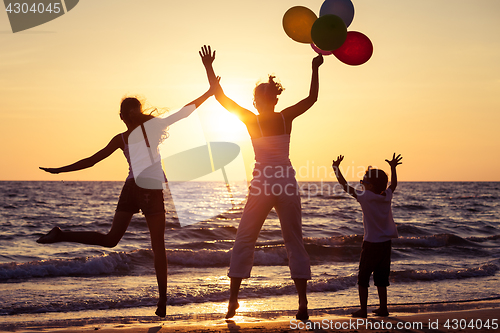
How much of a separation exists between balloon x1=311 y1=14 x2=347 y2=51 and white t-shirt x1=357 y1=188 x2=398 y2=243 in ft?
4.84

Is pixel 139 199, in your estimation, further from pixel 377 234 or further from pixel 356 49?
pixel 356 49

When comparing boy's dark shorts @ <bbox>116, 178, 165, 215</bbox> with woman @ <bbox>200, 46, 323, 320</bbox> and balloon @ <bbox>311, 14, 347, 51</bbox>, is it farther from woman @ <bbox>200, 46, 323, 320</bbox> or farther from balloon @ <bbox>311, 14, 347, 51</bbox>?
balloon @ <bbox>311, 14, 347, 51</bbox>

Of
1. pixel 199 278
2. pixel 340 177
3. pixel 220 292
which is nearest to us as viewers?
pixel 340 177

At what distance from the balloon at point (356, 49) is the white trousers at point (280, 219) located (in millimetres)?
1422

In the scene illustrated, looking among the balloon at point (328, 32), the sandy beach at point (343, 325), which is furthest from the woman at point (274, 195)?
the balloon at point (328, 32)

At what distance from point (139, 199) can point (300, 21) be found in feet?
7.52

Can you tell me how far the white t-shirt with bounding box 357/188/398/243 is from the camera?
4238mm

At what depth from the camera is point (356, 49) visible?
165 inches

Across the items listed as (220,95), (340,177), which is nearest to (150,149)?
(220,95)

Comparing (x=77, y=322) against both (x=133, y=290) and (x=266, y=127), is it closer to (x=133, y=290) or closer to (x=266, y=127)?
(x=133, y=290)

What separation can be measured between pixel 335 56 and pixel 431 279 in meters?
5.52

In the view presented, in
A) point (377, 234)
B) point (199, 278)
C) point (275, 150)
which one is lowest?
point (199, 278)

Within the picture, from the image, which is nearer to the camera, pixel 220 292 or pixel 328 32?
pixel 328 32

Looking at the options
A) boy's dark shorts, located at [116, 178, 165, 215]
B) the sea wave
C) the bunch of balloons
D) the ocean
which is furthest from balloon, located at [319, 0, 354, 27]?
the sea wave
